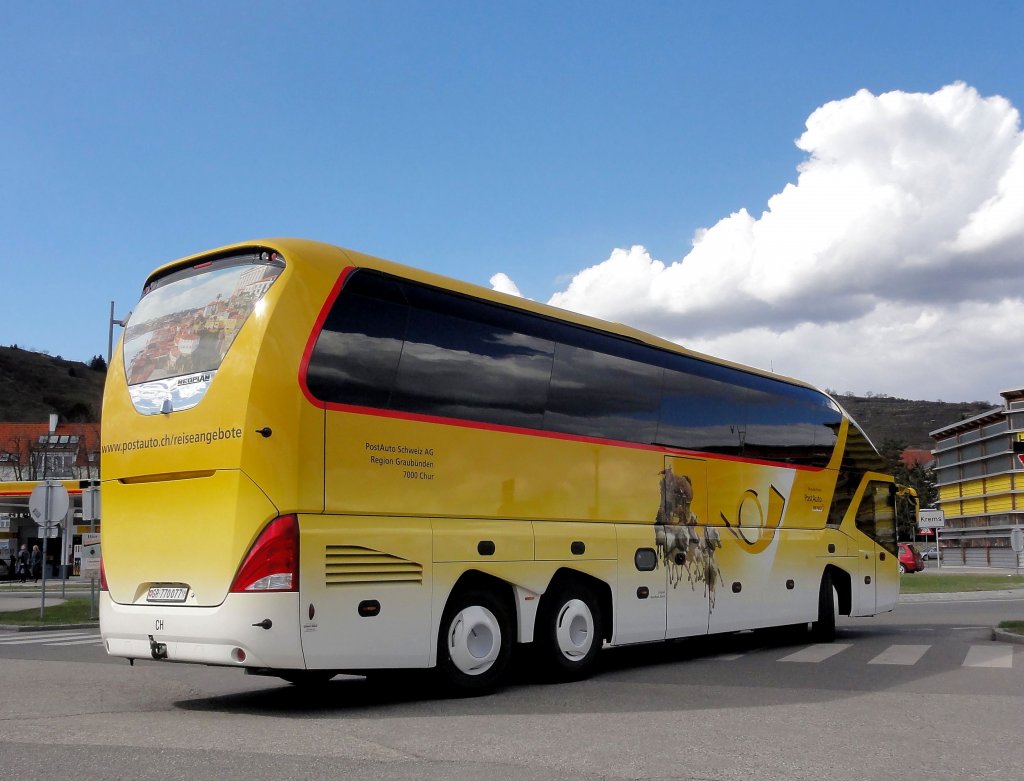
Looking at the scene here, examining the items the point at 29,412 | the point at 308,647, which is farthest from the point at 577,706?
the point at 29,412

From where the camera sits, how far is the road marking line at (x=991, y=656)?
44.2 feet

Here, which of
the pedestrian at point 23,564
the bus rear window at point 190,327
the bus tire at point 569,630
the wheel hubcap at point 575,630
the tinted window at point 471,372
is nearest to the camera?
the bus rear window at point 190,327

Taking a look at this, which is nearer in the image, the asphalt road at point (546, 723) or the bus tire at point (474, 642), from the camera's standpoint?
the asphalt road at point (546, 723)

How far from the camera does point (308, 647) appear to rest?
8.80 metres

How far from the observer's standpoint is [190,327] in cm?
975

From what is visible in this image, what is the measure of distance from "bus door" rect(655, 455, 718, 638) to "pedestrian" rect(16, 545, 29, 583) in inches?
1820

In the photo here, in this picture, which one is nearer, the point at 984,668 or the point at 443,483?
the point at 443,483

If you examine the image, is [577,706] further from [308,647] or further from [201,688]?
[201,688]

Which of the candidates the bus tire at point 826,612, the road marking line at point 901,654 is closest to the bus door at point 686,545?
the road marking line at point 901,654

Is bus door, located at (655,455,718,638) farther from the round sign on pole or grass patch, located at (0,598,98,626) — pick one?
the round sign on pole

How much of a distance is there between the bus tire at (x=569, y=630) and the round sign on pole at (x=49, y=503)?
53.8 feet

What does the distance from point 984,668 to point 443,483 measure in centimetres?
707

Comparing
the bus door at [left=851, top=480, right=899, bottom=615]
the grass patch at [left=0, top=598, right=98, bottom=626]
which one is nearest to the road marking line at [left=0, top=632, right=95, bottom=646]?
the grass patch at [left=0, top=598, right=98, bottom=626]

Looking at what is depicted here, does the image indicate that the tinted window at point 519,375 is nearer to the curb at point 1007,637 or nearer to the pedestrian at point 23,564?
the curb at point 1007,637
